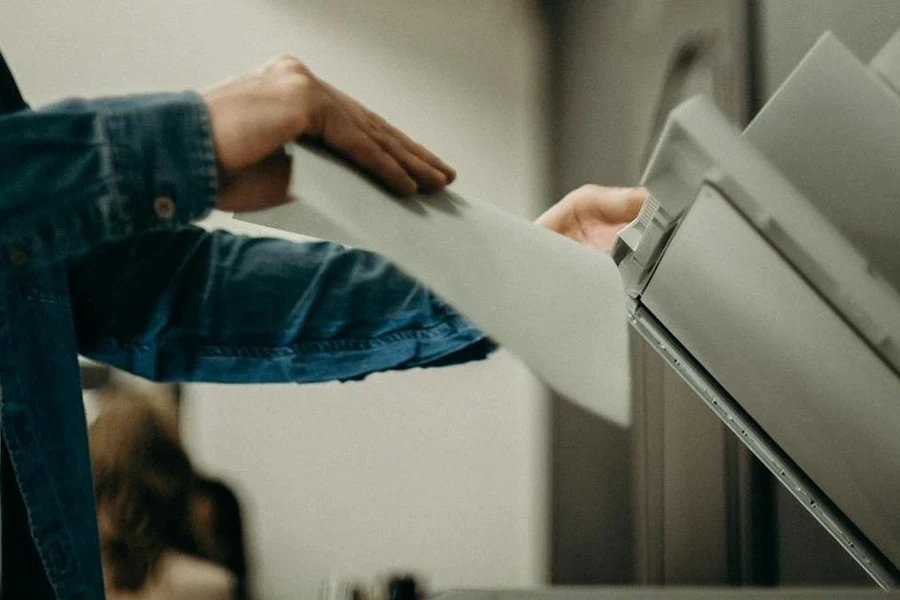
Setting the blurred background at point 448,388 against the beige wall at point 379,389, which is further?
the beige wall at point 379,389

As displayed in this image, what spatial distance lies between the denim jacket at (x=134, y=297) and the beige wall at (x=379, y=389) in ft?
2.84

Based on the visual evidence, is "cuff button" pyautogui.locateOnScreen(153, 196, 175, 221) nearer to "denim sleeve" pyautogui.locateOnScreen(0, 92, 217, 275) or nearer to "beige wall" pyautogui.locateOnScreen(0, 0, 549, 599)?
"denim sleeve" pyautogui.locateOnScreen(0, 92, 217, 275)

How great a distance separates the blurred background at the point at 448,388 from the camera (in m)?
1.52

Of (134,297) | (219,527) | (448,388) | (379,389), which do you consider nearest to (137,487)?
(219,527)

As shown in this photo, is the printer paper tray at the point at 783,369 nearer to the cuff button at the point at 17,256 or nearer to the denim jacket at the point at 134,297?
the denim jacket at the point at 134,297

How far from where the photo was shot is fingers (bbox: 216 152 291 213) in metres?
0.47

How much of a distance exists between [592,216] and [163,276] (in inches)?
20.3

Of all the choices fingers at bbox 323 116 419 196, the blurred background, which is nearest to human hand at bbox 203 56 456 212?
fingers at bbox 323 116 419 196

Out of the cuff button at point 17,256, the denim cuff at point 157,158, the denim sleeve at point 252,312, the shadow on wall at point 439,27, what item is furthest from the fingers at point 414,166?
the shadow on wall at point 439,27

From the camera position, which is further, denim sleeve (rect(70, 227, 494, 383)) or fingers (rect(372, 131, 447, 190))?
denim sleeve (rect(70, 227, 494, 383))

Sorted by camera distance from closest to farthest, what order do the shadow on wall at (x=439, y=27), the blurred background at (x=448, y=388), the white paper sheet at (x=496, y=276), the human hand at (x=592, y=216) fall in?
1. the white paper sheet at (x=496, y=276)
2. the human hand at (x=592, y=216)
3. the blurred background at (x=448, y=388)
4. the shadow on wall at (x=439, y=27)

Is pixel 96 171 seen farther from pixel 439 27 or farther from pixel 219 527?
pixel 439 27

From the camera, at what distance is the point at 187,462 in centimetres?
170

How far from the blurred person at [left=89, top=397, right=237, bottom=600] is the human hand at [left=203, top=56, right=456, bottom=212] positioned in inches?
55.3
